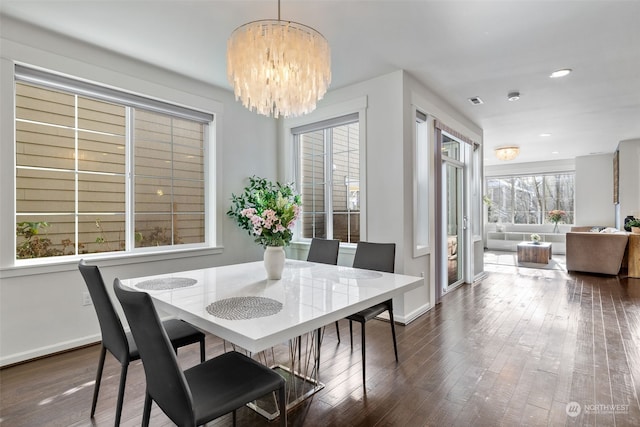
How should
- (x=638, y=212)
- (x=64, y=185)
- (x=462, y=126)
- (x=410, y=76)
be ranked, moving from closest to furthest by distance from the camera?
(x=64, y=185), (x=410, y=76), (x=462, y=126), (x=638, y=212)

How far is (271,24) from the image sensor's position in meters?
1.90

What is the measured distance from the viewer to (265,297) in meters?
1.73

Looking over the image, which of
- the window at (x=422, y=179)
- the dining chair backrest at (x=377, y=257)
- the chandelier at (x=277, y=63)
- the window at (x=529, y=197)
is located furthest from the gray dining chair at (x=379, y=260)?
the window at (x=529, y=197)

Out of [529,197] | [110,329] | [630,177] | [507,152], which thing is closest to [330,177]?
[110,329]

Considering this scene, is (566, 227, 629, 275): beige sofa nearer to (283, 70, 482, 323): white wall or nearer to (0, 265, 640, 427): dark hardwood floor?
(0, 265, 640, 427): dark hardwood floor

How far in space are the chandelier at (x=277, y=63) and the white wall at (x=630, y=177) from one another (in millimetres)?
7903

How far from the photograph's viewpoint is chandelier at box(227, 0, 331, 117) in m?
1.90

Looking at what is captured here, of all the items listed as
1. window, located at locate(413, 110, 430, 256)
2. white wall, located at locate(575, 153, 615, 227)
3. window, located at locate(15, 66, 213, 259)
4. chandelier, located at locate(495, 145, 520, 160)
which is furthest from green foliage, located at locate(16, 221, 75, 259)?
white wall, located at locate(575, 153, 615, 227)

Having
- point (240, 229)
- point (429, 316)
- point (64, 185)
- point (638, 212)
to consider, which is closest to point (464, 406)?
point (429, 316)

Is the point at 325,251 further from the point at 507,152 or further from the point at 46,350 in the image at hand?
the point at 507,152

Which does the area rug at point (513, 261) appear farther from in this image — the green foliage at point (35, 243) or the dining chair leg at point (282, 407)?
the green foliage at point (35, 243)

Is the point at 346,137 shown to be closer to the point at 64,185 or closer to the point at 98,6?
the point at 98,6

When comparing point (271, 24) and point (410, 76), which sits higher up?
point (410, 76)

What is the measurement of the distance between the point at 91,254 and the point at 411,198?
324 centimetres
